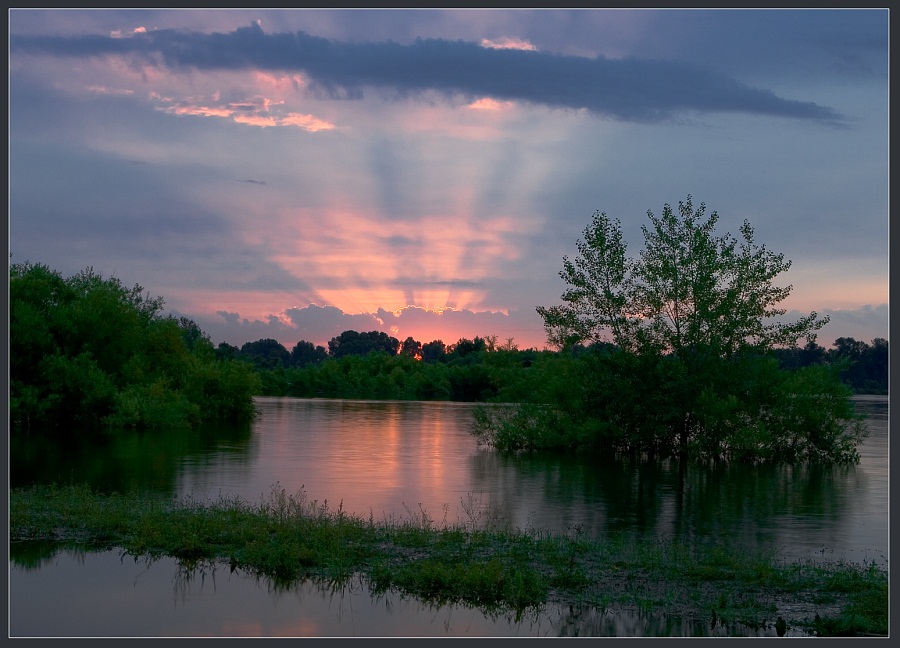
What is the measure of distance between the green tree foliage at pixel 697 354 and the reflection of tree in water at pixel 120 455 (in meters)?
15.4

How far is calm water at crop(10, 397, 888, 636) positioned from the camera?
522 inches

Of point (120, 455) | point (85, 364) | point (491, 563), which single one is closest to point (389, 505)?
point (491, 563)

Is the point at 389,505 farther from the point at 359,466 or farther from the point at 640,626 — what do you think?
the point at 640,626

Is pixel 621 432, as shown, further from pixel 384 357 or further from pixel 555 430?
pixel 384 357

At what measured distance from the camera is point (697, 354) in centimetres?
3753

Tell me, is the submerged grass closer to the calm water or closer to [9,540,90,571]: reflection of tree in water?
[9,540,90,571]: reflection of tree in water

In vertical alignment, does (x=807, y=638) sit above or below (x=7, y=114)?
below

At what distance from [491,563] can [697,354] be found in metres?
24.9

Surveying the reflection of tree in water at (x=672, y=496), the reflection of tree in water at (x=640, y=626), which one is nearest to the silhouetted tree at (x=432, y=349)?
the reflection of tree in water at (x=672, y=496)

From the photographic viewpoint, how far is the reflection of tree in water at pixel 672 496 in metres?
21.5

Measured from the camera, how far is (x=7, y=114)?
13.9 meters

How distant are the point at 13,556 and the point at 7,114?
7.95 meters

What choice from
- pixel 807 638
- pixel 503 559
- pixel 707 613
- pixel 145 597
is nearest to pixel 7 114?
pixel 145 597

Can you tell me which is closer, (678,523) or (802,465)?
(678,523)
